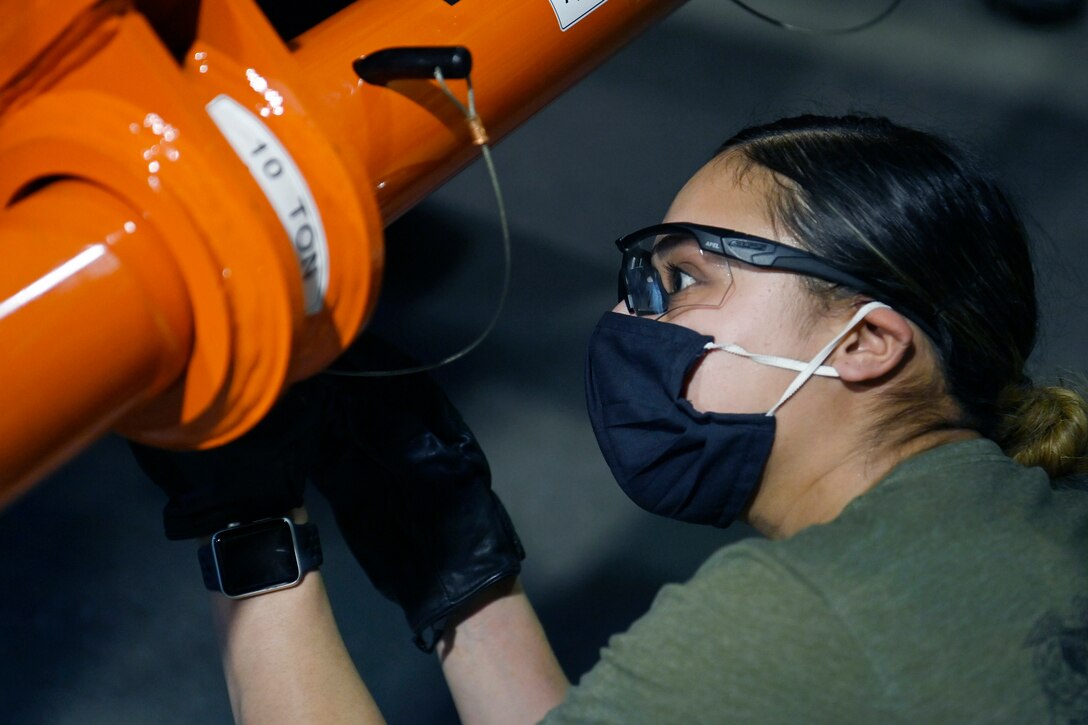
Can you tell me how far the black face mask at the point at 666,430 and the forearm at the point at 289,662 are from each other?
0.31 m

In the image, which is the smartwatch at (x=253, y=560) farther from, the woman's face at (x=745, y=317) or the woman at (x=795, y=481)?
the woman's face at (x=745, y=317)

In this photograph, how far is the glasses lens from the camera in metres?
0.99

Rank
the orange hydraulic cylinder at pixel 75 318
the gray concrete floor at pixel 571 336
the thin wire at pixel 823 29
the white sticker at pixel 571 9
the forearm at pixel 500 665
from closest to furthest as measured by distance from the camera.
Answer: the orange hydraulic cylinder at pixel 75 318 < the white sticker at pixel 571 9 < the forearm at pixel 500 665 < the gray concrete floor at pixel 571 336 < the thin wire at pixel 823 29

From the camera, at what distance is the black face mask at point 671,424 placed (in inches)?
38.0

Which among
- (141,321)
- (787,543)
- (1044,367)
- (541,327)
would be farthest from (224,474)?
(1044,367)

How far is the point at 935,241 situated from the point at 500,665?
1.94 feet

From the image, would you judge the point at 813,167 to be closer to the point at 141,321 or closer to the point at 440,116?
the point at 440,116

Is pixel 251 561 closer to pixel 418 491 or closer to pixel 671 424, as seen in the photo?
pixel 418 491

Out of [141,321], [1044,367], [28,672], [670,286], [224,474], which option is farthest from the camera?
[1044,367]

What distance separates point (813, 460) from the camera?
98cm

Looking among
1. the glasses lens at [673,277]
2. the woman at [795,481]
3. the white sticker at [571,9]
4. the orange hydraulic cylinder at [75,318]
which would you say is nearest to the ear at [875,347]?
the woman at [795,481]

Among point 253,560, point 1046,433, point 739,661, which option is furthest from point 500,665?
point 1046,433

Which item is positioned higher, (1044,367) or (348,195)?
(348,195)

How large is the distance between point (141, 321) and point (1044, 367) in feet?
4.57
